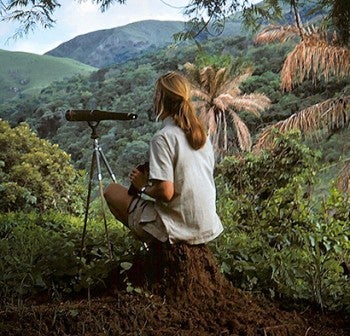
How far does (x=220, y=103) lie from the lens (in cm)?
1697

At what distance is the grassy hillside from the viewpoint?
1521cm

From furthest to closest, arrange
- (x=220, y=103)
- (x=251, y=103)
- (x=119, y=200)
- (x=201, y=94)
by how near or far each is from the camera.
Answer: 1. (x=251, y=103)
2. (x=220, y=103)
3. (x=201, y=94)
4. (x=119, y=200)

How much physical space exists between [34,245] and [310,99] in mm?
15530

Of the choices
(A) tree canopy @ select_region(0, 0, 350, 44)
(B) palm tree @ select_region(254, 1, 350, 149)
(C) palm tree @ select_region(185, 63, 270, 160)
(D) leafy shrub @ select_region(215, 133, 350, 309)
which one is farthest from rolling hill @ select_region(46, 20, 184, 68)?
(A) tree canopy @ select_region(0, 0, 350, 44)

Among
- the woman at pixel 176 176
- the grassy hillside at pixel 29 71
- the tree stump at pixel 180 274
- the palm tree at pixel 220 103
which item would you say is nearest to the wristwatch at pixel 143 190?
the woman at pixel 176 176

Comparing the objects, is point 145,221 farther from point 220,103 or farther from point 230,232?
point 220,103

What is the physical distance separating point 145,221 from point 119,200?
19 centimetres

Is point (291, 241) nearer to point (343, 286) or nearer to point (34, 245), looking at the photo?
point (343, 286)

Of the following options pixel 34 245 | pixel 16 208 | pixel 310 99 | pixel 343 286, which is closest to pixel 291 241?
pixel 343 286

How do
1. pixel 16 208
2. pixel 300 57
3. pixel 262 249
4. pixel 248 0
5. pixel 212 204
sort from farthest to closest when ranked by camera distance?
pixel 300 57 < pixel 16 208 < pixel 248 0 < pixel 262 249 < pixel 212 204

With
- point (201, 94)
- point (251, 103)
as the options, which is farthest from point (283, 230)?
point (251, 103)

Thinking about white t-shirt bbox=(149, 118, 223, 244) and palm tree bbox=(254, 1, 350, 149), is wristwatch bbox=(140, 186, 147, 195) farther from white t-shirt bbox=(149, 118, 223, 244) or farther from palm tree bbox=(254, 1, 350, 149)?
palm tree bbox=(254, 1, 350, 149)

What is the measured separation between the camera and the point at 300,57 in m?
9.06

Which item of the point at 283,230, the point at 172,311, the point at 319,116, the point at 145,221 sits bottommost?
the point at 319,116
